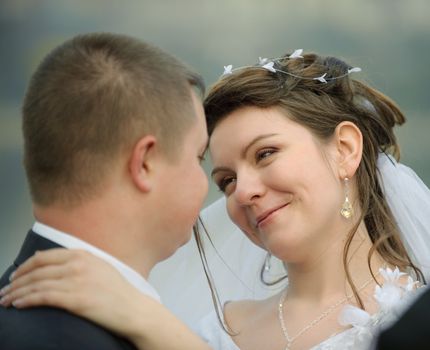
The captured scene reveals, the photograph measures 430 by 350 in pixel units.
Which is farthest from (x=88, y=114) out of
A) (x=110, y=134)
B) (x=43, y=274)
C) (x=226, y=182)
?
(x=226, y=182)

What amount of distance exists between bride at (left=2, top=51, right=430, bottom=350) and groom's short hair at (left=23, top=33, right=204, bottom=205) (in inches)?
39.8

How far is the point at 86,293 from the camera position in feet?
6.02

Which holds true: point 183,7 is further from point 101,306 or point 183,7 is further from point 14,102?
point 101,306

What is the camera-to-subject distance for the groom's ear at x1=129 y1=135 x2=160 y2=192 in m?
1.86

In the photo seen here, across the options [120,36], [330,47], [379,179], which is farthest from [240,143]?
[330,47]

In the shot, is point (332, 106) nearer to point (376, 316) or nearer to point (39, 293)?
point (376, 316)

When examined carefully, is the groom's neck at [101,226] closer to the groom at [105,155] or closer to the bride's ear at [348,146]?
the groom at [105,155]

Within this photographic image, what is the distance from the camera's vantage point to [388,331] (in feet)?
4.15

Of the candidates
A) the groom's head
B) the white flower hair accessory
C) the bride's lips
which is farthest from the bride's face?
the groom's head

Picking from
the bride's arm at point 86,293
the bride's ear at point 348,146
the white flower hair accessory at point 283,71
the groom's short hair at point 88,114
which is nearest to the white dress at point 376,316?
the bride's ear at point 348,146

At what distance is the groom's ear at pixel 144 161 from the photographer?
1856 millimetres

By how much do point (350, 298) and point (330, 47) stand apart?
296cm

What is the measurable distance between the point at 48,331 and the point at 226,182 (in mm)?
1449

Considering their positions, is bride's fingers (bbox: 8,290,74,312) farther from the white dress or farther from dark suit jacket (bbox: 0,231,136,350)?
the white dress
